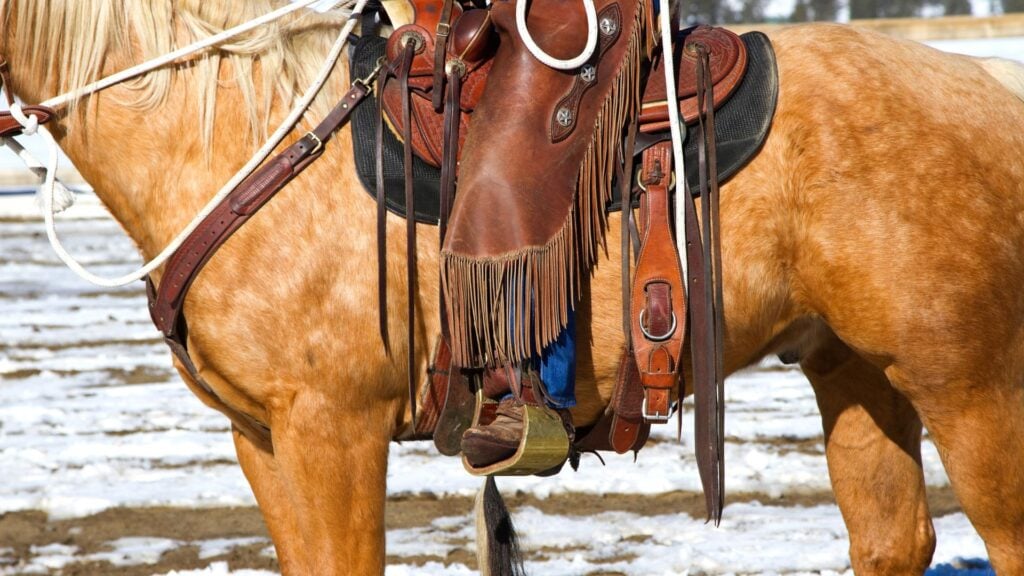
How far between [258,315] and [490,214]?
0.57 meters

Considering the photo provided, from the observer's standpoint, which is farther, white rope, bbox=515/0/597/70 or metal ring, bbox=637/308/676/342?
metal ring, bbox=637/308/676/342

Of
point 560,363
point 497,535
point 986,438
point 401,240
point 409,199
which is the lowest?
point 497,535

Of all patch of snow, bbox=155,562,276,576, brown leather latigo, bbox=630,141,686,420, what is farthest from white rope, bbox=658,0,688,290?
patch of snow, bbox=155,562,276,576

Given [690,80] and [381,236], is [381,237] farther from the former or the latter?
[690,80]

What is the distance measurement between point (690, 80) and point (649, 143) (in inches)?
7.5

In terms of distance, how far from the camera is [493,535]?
3.02m

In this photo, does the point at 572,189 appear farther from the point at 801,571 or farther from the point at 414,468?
the point at 414,468

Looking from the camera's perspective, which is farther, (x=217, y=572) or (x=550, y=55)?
(x=217, y=572)

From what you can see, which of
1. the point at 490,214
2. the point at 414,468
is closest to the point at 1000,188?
the point at 490,214

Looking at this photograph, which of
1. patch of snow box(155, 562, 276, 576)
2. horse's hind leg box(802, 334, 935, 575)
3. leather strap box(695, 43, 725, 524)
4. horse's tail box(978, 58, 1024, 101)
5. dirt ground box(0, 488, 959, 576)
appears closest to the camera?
leather strap box(695, 43, 725, 524)

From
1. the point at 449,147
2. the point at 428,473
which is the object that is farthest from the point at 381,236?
the point at 428,473

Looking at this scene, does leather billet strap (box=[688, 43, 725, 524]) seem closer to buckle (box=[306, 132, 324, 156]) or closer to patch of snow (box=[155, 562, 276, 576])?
buckle (box=[306, 132, 324, 156])

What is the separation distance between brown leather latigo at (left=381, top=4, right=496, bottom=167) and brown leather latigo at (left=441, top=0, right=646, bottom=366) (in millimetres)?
57

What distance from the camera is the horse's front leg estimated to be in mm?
2545
